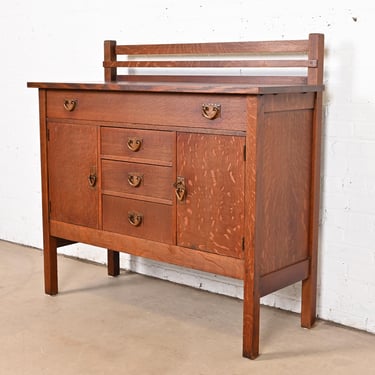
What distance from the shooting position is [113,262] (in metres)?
3.86

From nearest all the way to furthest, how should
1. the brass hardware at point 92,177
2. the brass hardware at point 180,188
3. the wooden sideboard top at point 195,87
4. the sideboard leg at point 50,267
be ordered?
the wooden sideboard top at point 195,87
the brass hardware at point 180,188
the brass hardware at point 92,177
the sideboard leg at point 50,267

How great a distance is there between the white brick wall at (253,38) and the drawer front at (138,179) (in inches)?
27.1

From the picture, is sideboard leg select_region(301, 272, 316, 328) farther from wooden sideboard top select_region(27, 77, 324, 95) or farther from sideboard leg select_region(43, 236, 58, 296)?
sideboard leg select_region(43, 236, 58, 296)

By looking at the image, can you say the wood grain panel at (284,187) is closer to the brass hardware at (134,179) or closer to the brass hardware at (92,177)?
the brass hardware at (134,179)

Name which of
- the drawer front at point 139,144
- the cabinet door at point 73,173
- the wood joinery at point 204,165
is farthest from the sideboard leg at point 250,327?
the cabinet door at point 73,173

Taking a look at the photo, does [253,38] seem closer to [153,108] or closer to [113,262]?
[153,108]

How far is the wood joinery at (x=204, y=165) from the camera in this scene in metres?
2.78

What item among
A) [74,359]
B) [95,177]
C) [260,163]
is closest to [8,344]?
[74,359]

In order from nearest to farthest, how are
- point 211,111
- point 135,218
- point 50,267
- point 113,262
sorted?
1. point 211,111
2. point 135,218
3. point 50,267
4. point 113,262

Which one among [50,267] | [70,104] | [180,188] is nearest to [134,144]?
[180,188]

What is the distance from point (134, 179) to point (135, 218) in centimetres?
17

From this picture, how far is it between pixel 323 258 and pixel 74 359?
1149mm

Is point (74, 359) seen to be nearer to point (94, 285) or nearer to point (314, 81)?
point (94, 285)

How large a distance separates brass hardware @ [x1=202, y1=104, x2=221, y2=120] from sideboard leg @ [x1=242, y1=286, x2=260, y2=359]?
68 centimetres
